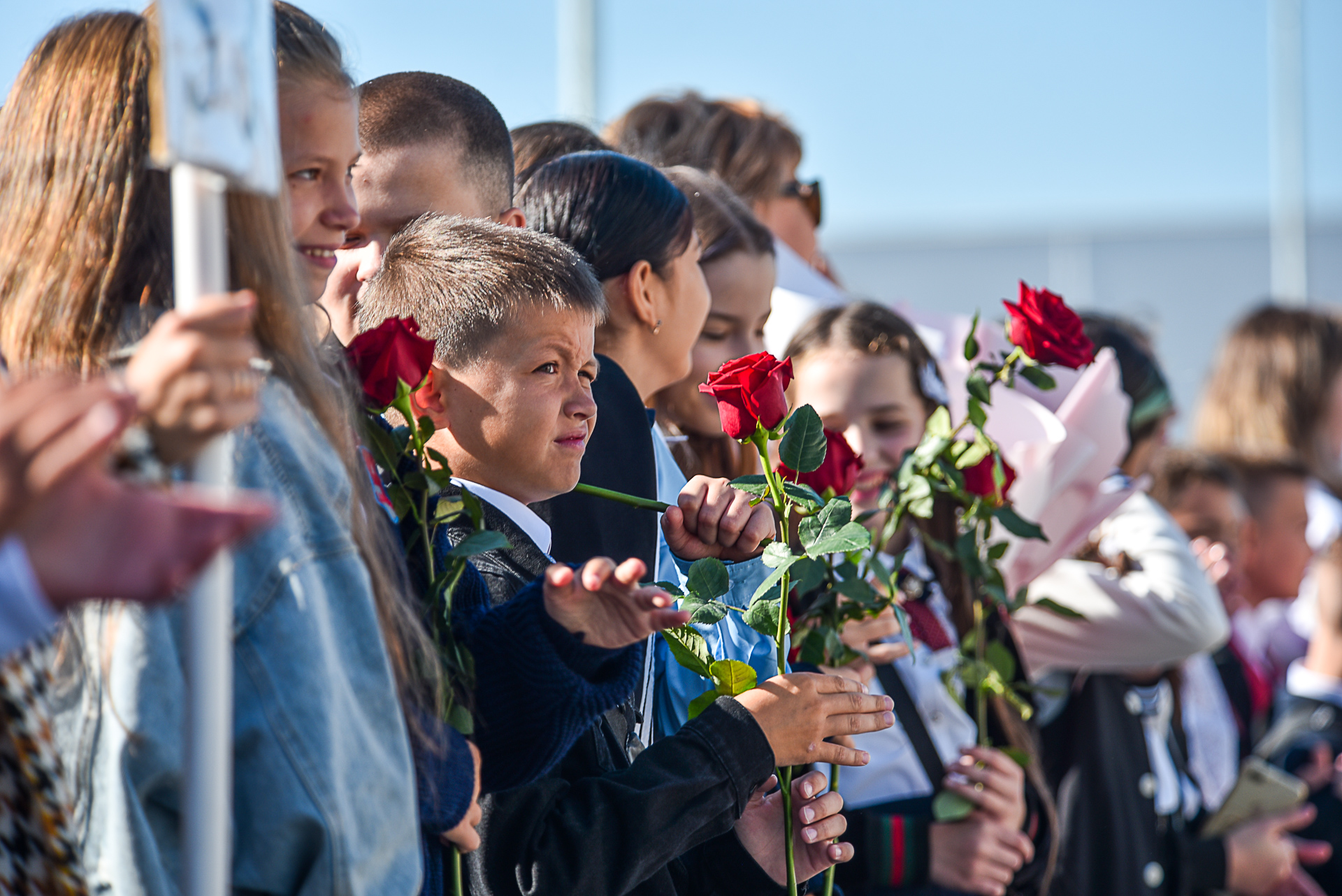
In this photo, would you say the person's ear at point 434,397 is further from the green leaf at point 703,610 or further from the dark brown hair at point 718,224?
the dark brown hair at point 718,224

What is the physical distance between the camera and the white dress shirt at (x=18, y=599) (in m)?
0.76

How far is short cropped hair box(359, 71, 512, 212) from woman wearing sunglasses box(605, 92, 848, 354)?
0.91 m

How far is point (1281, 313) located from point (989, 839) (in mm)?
3771

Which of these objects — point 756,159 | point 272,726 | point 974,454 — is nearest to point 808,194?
point 756,159

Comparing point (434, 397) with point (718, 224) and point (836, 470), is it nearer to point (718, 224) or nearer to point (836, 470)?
point (836, 470)

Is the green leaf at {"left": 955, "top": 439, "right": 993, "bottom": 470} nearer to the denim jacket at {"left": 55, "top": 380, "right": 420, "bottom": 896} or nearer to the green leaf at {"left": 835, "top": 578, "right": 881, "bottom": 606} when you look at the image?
the green leaf at {"left": 835, "top": 578, "right": 881, "bottom": 606}

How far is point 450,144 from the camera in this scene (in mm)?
2129

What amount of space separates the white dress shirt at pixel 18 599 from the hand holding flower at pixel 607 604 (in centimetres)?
57

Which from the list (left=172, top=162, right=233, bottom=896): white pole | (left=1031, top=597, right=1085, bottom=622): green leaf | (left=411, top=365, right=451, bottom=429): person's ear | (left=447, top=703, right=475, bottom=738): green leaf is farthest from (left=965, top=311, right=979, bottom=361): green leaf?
(left=172, top=162, right=233, bottom=896): white pole

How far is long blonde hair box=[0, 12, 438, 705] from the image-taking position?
1116 millimetres

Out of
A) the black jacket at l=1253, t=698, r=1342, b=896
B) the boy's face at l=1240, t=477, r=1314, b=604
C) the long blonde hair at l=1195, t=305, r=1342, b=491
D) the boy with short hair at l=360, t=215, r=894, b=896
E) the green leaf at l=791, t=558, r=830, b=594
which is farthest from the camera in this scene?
the long blonde hair at l=1195, t=305, r=1342, b=491

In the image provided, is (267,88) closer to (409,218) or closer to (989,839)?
(409,218)

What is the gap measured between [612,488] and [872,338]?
935 millimetres

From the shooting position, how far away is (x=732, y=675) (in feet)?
5.34
